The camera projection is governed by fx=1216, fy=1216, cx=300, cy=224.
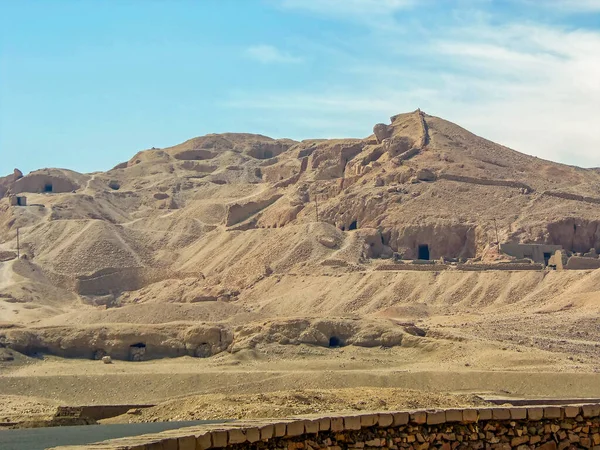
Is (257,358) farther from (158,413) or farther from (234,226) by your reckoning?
(234,226)

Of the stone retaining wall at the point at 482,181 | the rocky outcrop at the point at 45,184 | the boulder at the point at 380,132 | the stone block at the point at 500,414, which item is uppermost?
the boulder at the point at 380,132

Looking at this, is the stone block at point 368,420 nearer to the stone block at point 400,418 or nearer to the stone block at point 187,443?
the stone block at point 400,418

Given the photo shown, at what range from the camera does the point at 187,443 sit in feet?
38.4

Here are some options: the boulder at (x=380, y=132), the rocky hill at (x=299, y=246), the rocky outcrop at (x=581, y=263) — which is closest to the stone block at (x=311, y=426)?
Answer: the rocky hill at (x=299, y=246)

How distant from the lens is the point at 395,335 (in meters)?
50.8

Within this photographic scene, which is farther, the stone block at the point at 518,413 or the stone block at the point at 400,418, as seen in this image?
the stone block at the point at 518,413

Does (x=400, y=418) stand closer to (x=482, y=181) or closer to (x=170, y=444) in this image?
(x=170, y=444)

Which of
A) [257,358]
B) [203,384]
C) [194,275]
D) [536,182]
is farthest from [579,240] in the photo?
[203,384]

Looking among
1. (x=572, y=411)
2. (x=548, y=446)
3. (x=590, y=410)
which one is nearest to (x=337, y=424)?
(x=548, y=446)

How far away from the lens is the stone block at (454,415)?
14.1m

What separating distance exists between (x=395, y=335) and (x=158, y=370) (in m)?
10.5

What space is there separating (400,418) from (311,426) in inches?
49.7

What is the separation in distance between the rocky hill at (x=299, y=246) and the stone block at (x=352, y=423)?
36.0 metres

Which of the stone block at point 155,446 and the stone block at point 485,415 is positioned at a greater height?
the stone block at point 155,446
